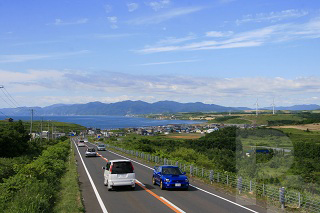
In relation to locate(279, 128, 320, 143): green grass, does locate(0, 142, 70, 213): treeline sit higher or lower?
higher

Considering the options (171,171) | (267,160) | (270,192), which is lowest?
(267,160)

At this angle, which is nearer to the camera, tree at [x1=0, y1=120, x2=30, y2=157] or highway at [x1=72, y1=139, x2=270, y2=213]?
highway at [x1=72, y1=139, x2=270, y2=213]

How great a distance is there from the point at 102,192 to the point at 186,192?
4880 mm

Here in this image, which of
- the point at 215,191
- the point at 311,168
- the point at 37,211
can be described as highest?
the point at 37,211

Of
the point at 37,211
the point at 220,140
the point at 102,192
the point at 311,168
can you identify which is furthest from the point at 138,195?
the point at 220,140

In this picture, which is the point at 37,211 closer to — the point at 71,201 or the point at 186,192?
the point at 71,201

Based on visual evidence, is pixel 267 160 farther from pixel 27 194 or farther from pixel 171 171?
pixel 27 194

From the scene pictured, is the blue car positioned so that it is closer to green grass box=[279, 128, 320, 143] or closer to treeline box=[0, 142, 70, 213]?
treeline box=[0, 142, 70, 213]

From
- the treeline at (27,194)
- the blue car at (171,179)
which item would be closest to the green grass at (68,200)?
the treeline at (27,194)

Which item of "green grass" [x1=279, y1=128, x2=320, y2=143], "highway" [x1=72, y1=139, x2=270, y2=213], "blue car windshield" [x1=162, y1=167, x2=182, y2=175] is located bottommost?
"green grass" [x1=279, y1=128, x2=320, y2=143]

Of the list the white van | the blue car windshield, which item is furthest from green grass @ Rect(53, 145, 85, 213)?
the blue car windshield

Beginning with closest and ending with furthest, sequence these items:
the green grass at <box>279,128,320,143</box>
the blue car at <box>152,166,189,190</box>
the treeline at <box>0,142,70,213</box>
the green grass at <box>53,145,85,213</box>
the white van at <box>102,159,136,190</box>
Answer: the treeline at <box>0,142,70,213</box>, the green grass at <box>53,145,85,213</box>, the white van at <box>102,159,136,190</box>, the blue car at <box>152,166,189,190</box>, the green grass at <box>279,128,320,143</box>

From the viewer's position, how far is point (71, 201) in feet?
47.1

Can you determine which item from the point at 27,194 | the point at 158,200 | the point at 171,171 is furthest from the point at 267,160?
the point at 27,194
